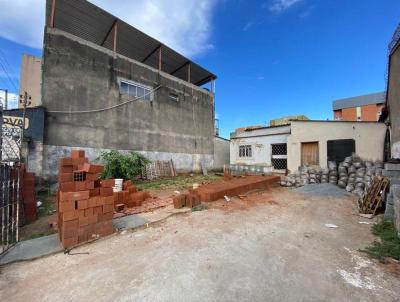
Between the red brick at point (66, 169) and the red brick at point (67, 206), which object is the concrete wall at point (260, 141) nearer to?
the red brick at point (66, 169)

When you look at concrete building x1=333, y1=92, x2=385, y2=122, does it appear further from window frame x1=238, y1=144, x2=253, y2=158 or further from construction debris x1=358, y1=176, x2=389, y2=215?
construction debris x1=358, y1=176, x2=389, y2=215

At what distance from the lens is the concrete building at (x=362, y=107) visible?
3080cm

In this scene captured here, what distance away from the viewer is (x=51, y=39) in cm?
923

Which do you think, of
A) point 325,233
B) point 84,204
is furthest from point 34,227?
point 325,233

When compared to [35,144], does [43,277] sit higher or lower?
lower

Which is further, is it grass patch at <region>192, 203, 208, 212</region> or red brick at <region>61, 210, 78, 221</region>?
grass patch at <region>192, 203, 208, 212</region>

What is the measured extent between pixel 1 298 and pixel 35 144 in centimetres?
794

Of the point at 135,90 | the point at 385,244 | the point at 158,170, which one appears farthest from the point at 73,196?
the point at 135,90

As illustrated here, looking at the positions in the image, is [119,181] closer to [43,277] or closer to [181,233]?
[181,233]

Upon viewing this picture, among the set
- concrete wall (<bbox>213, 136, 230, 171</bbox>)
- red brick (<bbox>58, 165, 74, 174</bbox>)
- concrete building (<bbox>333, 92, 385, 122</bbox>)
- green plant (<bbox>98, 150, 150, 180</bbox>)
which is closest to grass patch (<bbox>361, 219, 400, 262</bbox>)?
red brick (<bbox>58, 165, 74, 174</bbox>)

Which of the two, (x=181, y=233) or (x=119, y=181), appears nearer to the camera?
(x=181, y=233)

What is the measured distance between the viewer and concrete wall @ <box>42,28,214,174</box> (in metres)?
9.33

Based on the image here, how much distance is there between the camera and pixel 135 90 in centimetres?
1266

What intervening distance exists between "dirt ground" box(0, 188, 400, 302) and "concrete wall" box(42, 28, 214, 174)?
775 cm
